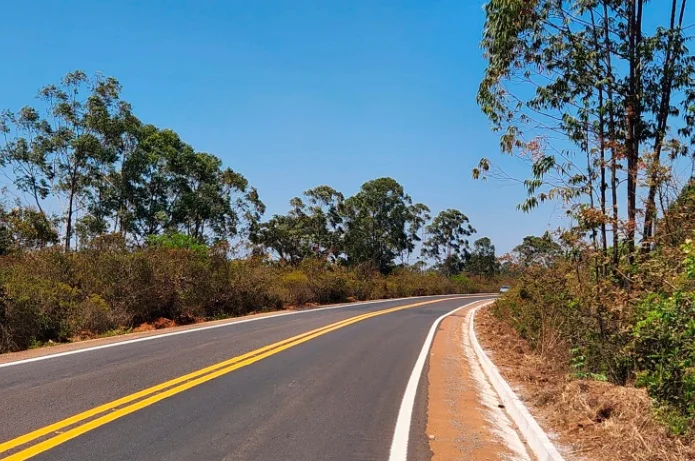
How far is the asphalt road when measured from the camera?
5.00m

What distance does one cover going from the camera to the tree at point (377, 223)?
5650 centimetres

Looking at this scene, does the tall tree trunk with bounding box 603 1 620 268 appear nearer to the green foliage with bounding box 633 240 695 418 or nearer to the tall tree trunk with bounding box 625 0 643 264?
the tall tree trunk with bounding box 625 0 643 264

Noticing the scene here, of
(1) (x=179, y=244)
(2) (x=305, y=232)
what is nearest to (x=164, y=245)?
(1) (x=179, y=244)

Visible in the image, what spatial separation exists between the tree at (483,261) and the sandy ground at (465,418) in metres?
71.4

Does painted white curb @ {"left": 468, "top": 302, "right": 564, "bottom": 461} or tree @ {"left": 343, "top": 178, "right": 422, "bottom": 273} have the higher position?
tree @ {"left": 343, "top": 178, "right": 422, "bottom": 273}

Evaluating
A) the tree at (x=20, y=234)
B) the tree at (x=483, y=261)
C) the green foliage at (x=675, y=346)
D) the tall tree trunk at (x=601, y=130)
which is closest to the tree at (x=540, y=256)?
the tall tree trunk at (x=601, y=130)

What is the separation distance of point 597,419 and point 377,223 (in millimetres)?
53379

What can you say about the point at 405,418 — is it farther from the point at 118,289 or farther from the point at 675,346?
the point at 118,289

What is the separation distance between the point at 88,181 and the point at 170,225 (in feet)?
21.2

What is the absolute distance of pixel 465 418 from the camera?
22.4 feet

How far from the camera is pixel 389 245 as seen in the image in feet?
197

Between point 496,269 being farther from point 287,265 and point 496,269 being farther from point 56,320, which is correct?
point 56,320

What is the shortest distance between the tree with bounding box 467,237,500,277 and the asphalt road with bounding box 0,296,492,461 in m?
72.2

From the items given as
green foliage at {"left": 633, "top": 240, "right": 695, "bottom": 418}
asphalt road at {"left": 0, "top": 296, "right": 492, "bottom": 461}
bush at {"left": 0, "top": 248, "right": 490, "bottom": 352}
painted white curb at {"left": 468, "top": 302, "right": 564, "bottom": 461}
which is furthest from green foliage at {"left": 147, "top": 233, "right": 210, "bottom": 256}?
green foliage at {"left": 633, "top": 240, "right": 695, "bottom": 418}
